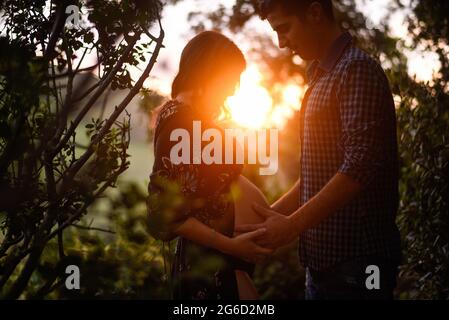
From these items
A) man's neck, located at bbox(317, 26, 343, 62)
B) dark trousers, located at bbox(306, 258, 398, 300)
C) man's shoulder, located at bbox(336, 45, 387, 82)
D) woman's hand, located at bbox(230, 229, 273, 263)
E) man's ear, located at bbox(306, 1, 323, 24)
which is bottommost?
dark trousers, located at bbox(306, 258, 398, 300)

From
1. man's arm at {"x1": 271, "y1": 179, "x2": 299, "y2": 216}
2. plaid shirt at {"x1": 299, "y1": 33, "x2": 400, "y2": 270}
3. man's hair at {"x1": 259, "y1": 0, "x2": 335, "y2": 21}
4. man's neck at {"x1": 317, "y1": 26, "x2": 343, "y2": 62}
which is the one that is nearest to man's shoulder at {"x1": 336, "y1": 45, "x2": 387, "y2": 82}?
plaid shirt at {"x1": 299, "y1": 33, "x2": 400, "y2": 270}

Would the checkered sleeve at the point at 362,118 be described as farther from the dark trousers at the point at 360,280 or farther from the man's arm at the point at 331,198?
the dark trousers at the point at 360,280

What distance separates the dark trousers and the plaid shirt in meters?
0.04

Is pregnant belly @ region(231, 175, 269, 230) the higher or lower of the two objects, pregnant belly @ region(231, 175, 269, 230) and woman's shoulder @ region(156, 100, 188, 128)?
the lower

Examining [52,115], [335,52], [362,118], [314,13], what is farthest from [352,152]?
[52,115]

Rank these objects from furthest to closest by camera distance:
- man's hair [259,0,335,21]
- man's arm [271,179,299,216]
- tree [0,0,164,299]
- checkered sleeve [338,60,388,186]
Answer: man's arm [271,179,299,216]
man's hair [259,0,335,21]
checkered sleeve [338,60,388,186]
tree [0,0,164,299]

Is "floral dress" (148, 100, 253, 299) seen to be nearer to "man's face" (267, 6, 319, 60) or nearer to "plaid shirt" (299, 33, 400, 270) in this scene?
"plaid shirt" (299, 33, 400, 270)

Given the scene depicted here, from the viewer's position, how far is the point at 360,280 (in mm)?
2586

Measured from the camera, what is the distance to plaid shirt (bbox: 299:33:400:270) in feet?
8.05

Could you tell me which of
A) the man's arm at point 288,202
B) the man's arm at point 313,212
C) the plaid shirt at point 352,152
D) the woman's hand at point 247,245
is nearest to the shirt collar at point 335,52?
the plaid shirt at point 352,152

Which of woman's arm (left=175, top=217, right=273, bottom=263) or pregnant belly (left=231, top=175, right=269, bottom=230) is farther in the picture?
pregnant belly (left=231, top=175, right=269, bottom=230)

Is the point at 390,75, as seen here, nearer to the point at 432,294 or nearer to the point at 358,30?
the point at 432,294
